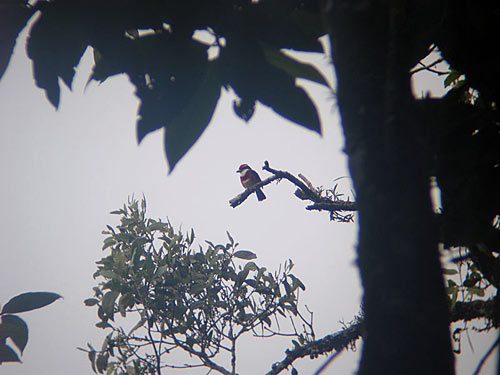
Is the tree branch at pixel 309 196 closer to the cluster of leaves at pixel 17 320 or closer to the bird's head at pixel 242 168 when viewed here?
the cluster of leaves at pixel 17 320

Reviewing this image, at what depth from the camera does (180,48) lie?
0.73 m

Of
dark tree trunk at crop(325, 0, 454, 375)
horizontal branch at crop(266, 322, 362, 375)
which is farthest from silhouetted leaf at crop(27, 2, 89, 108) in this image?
horizontal branch at crop(266, 322, 362, 375)

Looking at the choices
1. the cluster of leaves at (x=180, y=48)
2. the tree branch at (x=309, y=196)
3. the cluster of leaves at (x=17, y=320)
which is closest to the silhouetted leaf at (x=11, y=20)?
the cluster of leaves at (x=180, y=48)

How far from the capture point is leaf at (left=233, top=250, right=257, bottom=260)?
372cm

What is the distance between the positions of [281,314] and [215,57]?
131 inches

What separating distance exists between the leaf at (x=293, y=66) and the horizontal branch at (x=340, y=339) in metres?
2.10

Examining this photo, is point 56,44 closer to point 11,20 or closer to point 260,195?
point 11,20

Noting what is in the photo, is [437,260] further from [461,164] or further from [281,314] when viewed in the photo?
[281,314]

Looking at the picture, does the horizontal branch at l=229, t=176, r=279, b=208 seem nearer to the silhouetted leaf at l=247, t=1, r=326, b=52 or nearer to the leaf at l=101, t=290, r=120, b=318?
the leaf at l=101, t=290, r=120, b=318

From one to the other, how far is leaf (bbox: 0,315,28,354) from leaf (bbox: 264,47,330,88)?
1.10 m

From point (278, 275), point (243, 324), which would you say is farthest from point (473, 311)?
point (243, 324)

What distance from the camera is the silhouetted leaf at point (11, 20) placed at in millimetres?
730

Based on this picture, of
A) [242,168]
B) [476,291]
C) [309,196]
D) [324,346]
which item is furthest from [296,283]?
[242,168]

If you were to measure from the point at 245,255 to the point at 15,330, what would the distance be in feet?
9.26
